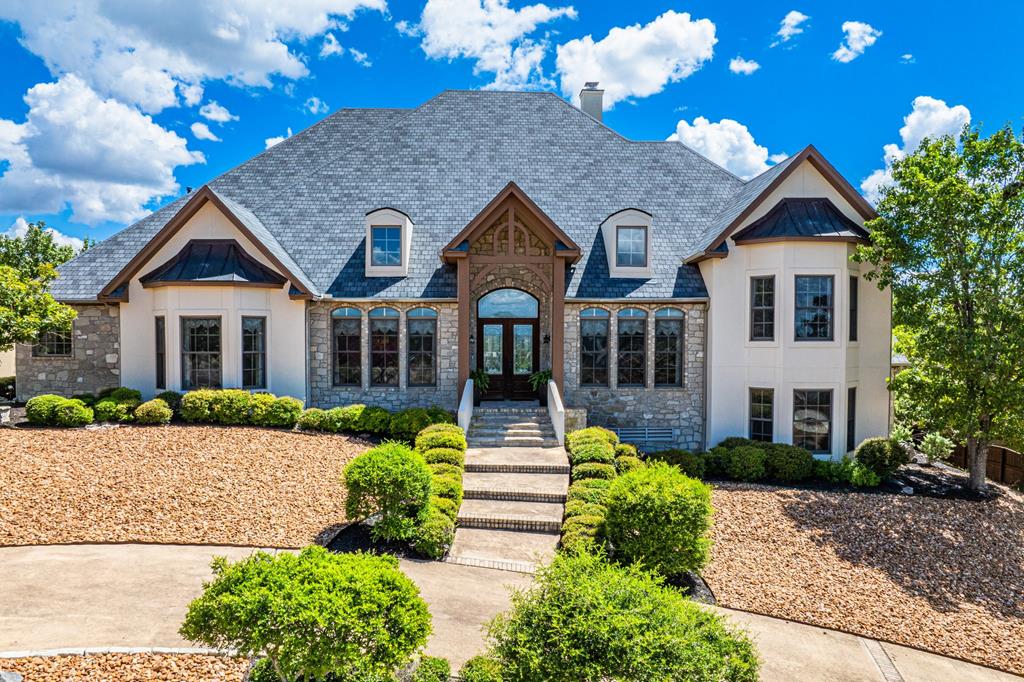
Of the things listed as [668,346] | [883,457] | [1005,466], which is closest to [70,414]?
[668,346]

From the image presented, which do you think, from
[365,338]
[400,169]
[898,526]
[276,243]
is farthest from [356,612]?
[400,169]

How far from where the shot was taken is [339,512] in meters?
10.6

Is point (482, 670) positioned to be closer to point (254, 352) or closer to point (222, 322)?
point (254, 352)

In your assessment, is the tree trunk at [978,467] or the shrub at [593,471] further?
the tree trunk at [978,467]

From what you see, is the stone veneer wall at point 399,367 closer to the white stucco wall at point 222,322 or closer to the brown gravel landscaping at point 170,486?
the white stucco wall at point 222,322

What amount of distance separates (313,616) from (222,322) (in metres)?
13.8

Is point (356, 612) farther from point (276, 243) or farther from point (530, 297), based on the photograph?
point (276, 243)

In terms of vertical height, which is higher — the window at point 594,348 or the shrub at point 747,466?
the window at point 594,348

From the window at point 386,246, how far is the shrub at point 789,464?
12.2m

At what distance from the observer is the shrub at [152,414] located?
592 inches


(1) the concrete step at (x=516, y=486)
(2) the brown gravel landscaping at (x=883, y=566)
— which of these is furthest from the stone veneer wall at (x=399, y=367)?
(2) the brown gravel landscaping at (x=883, y=566)

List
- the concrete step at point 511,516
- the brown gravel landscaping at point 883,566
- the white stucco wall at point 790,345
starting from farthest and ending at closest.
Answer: the white stucco wall at point 790,345 → the concrete step at point 511,516 → the brown gravel landscaping at point 883,566

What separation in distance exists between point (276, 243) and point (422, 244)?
4.83 metres

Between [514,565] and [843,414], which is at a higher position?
[843,414]
